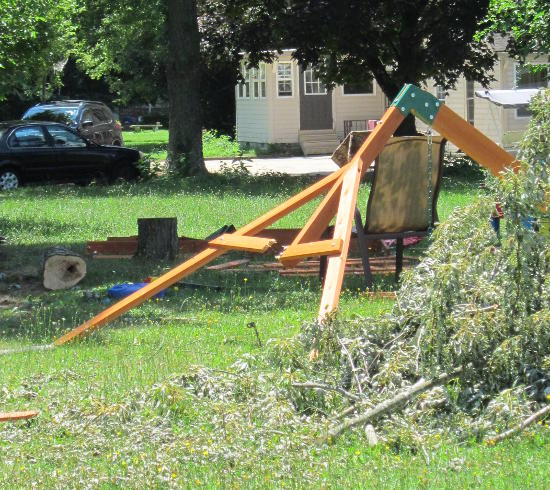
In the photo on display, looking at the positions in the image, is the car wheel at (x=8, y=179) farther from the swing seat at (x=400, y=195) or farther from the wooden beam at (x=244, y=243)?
the wooden beam at (x=244, y=243)

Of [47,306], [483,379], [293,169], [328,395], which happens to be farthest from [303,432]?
[293,169]

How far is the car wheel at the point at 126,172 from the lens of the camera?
23.5m

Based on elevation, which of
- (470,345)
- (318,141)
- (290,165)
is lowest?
(290,165)

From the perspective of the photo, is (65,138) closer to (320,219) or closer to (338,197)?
(338,197)

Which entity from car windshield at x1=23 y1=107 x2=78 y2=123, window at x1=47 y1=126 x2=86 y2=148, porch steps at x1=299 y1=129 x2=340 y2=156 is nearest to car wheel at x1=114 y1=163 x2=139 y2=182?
window at x1=47 y1=126 x2=86 y2=148

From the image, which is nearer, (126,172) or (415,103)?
(415,103)

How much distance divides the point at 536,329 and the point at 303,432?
4.52 ft

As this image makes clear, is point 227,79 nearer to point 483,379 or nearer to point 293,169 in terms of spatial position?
point 293,169

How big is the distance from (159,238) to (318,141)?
85.0ft

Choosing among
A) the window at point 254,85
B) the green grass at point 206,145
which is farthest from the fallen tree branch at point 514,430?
the window at point 254,85

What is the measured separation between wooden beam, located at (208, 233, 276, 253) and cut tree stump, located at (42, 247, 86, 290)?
128 inches

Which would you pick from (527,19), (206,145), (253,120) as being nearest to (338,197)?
(527,19)

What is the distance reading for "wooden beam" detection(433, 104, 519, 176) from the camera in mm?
8438

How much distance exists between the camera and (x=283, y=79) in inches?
1497
